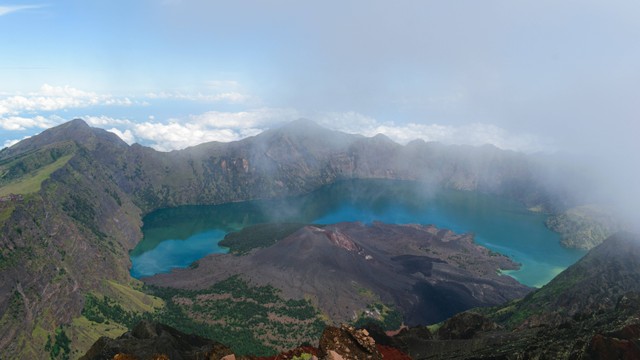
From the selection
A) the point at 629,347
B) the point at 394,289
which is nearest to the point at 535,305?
the point at 394,289

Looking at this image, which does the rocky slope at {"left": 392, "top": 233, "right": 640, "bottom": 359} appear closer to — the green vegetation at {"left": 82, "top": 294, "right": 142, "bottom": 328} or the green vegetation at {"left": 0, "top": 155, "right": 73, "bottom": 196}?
the green vegetation at {"left": 82, "top": 294, "right": 142, "bottom": 328}

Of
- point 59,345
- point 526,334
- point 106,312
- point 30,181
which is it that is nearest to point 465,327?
point 526,334

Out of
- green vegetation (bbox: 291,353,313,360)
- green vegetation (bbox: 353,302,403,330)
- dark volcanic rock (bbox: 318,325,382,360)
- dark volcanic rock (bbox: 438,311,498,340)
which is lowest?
green vegetation (bbox: 353,302,403,330)

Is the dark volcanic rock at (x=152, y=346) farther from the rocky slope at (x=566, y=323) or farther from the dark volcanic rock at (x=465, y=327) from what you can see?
the dark volcanic rock at (x=465, y=327)

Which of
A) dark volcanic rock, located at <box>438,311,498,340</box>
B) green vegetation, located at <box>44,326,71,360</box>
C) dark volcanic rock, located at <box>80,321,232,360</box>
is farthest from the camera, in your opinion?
green vegetation, located at <box>44,326,71,360</box>

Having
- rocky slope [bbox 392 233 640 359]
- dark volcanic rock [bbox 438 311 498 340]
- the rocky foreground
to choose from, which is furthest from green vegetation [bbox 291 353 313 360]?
dark volcanic rock [bbox 438 311 498 340]

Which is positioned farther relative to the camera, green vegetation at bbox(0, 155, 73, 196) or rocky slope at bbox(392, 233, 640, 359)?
green vegetation at bbox(0, 155, 73, 196)

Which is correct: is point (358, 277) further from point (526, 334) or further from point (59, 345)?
point (59, 345)

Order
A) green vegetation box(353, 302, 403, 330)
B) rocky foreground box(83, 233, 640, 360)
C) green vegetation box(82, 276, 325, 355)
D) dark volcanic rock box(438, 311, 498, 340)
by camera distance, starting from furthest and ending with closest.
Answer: green vegetation box(353, 302, 403, 330)
green vegetation box(82, 276, 325, 355)
dark volcanic rock box(438, 311, 498, 340)
rocky foreground box(83, 233, 640, 360)
